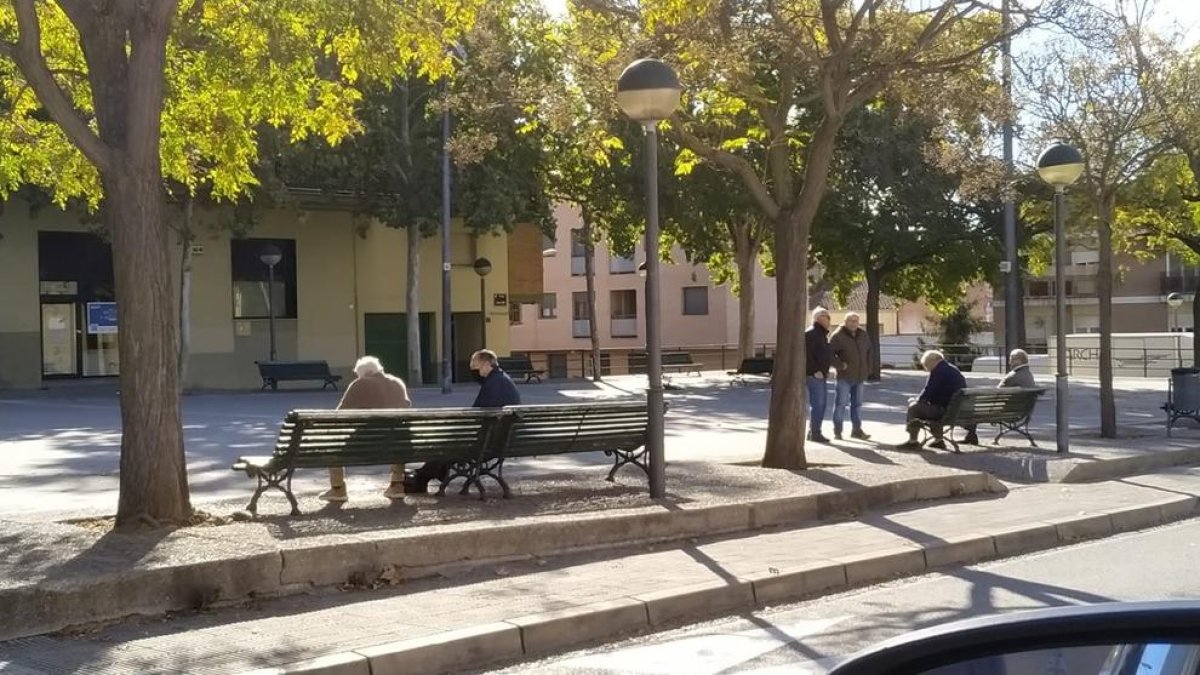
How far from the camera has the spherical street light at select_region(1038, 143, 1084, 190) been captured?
16531 mm

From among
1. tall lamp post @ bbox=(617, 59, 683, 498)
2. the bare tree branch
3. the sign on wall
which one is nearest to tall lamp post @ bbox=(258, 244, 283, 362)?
the sign on wall

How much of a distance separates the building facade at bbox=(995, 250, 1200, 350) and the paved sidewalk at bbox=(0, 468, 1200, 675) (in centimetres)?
5975

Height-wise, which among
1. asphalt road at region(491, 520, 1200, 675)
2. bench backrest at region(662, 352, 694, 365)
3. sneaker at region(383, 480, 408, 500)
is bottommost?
asphalt road at region(491, 520, 1200, 675)

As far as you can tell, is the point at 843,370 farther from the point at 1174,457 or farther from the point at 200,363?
the point at 200,363

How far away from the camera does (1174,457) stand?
1734cm

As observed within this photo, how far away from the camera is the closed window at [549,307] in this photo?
240 feet

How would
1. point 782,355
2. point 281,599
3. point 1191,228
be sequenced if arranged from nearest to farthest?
point 281,599, point 782,355, point 1191,228

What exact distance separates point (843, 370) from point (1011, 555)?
7.67m

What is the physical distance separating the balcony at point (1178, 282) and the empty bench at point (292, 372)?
51538mm

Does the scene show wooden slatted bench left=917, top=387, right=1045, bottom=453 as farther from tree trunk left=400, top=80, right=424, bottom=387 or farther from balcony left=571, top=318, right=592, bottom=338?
balcony left=571, top=318, right=592, bottom=338

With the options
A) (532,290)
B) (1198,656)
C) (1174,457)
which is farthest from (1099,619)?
(532,290)

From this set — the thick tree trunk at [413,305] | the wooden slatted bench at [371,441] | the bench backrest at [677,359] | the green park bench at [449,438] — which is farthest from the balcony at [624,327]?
the wooden slatted bench at [371,441]

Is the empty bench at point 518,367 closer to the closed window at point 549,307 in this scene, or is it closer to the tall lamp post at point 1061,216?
the tall lamp post at point 1061,216

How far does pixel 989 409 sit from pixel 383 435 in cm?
933
